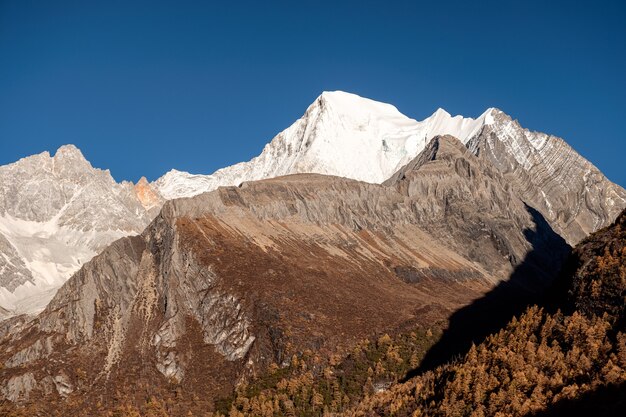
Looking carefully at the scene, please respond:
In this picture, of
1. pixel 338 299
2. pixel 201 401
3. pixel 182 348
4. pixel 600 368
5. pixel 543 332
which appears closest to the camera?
pixel 600 368

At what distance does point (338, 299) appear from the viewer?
195000 mm

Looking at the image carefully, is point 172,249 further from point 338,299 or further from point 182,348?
point 338,299

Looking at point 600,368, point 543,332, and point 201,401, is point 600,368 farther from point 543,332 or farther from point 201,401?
point 201,401

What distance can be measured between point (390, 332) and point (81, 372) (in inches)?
2800

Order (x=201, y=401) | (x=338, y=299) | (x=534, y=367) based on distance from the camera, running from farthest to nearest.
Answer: (x=338, y=299), (x=201, y=401), (x=534, y=367)

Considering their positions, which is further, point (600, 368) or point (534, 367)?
point (534, 367)

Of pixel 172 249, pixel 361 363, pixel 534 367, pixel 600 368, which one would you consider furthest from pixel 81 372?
pixel 600 368

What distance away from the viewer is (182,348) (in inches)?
6924

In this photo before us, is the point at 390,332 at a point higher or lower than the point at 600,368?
higher

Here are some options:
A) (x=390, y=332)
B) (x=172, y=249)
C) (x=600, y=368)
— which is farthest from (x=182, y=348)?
(x=600, y=368)

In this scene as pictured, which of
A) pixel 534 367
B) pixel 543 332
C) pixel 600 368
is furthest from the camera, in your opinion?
pixel 543 332

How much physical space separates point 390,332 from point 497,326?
88.1ft

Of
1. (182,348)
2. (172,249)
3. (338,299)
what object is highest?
(172,249)

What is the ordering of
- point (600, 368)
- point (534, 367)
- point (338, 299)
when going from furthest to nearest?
point (338, 299) < point (534, 367) < point (600, 368)
